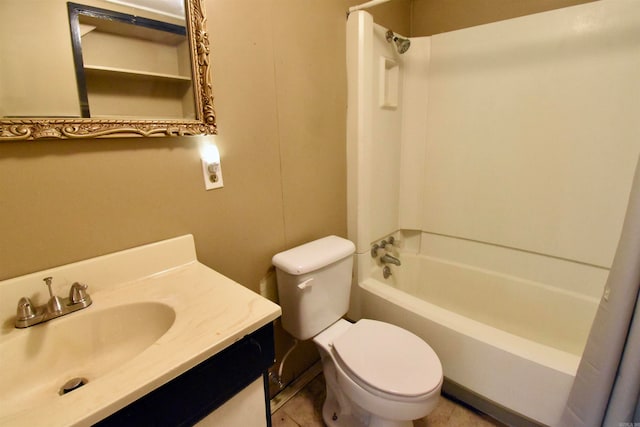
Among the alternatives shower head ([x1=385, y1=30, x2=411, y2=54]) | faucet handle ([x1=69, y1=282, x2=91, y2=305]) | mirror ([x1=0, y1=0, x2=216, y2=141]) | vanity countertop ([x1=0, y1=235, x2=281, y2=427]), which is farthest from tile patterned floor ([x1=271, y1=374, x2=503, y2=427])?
shower head ([x1=385, y1=30, x2=411, y2=54])

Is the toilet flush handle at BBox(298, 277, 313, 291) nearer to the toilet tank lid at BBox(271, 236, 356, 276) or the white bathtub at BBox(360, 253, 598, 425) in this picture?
the toilet tank lid at BBox(271, 236, 356, 276)

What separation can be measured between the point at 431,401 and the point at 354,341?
339 mm

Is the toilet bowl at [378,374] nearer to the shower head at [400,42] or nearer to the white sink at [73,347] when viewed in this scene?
the white sink at [73,347]

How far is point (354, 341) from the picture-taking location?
4.12 feet

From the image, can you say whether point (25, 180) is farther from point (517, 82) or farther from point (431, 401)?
point (517, 82)

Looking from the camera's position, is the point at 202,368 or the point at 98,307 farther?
the point at 98,307

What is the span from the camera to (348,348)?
1218 mm

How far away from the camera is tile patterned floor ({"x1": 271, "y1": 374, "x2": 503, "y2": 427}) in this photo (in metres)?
1.43

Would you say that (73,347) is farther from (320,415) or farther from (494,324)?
(494,324)

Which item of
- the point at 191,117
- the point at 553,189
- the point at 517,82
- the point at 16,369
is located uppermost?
the point at 517,82

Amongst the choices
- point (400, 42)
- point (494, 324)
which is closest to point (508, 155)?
point (400, 42)

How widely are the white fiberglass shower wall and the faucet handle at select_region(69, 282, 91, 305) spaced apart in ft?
4.06

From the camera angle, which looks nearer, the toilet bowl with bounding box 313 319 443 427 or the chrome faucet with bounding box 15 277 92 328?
the chrome faucet with bounding box 15 277 92 328

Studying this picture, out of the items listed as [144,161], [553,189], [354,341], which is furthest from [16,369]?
[553,189]
